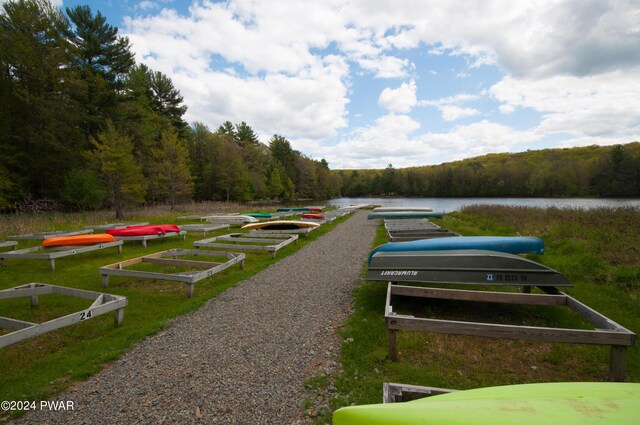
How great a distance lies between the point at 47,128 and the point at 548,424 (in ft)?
101

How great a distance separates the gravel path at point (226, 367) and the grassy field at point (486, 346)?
1.36ft

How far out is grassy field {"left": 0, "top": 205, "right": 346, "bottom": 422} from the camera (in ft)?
11.1

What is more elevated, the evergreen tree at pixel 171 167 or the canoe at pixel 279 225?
the evergreen tree at pixel 171 167

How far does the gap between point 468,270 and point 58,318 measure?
6325 millimetres

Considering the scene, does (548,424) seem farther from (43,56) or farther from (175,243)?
(43,56)

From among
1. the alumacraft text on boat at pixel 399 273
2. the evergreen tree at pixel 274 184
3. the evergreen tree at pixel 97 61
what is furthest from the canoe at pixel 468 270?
the evergreen tree at pixel 274 184

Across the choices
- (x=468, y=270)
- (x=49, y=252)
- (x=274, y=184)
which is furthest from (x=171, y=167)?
(x=274, y=184)

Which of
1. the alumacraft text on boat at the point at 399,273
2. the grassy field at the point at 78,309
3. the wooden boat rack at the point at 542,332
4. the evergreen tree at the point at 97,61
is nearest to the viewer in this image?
the wooden boat rack at the point at 542,332

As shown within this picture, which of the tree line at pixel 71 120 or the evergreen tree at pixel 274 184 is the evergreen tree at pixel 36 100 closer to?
the tree line at pixel 71 120

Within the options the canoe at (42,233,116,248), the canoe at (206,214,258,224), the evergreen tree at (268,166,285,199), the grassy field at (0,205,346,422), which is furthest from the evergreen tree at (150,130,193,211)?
the evergreen tree at (268,166,285,199)

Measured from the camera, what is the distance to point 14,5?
1994cm

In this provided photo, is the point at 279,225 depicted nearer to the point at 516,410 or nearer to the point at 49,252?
the point at 49,252

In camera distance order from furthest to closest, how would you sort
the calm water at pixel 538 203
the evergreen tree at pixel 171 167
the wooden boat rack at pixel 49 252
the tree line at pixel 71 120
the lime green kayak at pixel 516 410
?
the calm water at pixel 538 203 → the evergreen tree at pixel 171 167 → the tree line at pixel 71 120 → the wooden boat rack at pixel 49 252 → the lime green kayak at pixel 516 410

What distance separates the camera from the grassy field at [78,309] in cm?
340
